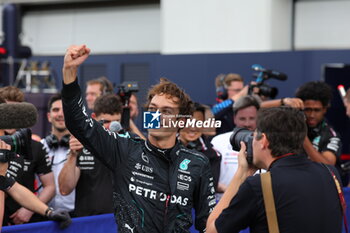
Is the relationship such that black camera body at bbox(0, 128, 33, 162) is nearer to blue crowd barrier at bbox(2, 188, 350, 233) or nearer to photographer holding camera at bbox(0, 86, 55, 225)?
blue crowd barrier at bbox(2, 188, 350, 233)

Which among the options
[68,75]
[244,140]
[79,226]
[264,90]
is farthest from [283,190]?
[264,90]

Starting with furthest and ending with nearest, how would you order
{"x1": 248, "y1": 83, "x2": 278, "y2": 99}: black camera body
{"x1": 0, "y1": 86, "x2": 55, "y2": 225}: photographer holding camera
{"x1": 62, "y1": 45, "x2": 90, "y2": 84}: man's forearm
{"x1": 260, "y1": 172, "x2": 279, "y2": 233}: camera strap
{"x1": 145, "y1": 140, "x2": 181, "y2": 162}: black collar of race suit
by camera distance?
1. {"x1": 248, "y1": 83, "x2": 278, "y2": 99}: black camera body
2. {"x1": 0, "y1": 86, "x2": 55, "y2": 225}: photographer holding camera
3. {"x1": 145, "y1": 140, "x2": 181, "y2": 162}: black collar of race suit
4. {"x1": 62, "y1": 45, "x2": 90, "y2": 84}: man's forearm
5. {"x1": 260, "y1": 172, "x2": 279, "y2": 233}: camera strap

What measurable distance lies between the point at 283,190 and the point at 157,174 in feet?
2.52

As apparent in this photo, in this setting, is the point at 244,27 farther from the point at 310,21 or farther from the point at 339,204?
the point at 339,204

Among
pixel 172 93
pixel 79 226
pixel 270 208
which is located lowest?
pixel 79 226

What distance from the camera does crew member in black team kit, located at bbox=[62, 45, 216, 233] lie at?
3.45 m

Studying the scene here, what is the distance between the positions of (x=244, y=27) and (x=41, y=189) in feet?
23.9

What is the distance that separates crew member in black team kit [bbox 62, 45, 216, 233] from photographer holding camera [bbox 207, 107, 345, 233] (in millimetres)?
357

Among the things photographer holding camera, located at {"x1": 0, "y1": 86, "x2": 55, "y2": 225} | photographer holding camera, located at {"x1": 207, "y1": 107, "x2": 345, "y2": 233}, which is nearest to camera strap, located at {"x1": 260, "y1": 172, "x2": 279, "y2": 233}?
photographer holding camera, located at {"x1": 207, "y1": 107, "x2": 345, "y2": 233}

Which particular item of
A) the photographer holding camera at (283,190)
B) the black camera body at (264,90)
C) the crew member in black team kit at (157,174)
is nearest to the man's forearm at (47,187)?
the crew member in black team kit at (157,174)

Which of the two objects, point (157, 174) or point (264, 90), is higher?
point (264, 90)

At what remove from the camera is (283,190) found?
3.03m

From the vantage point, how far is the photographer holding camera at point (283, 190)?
3.02 m

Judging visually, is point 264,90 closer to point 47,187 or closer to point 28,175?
point 47,187
